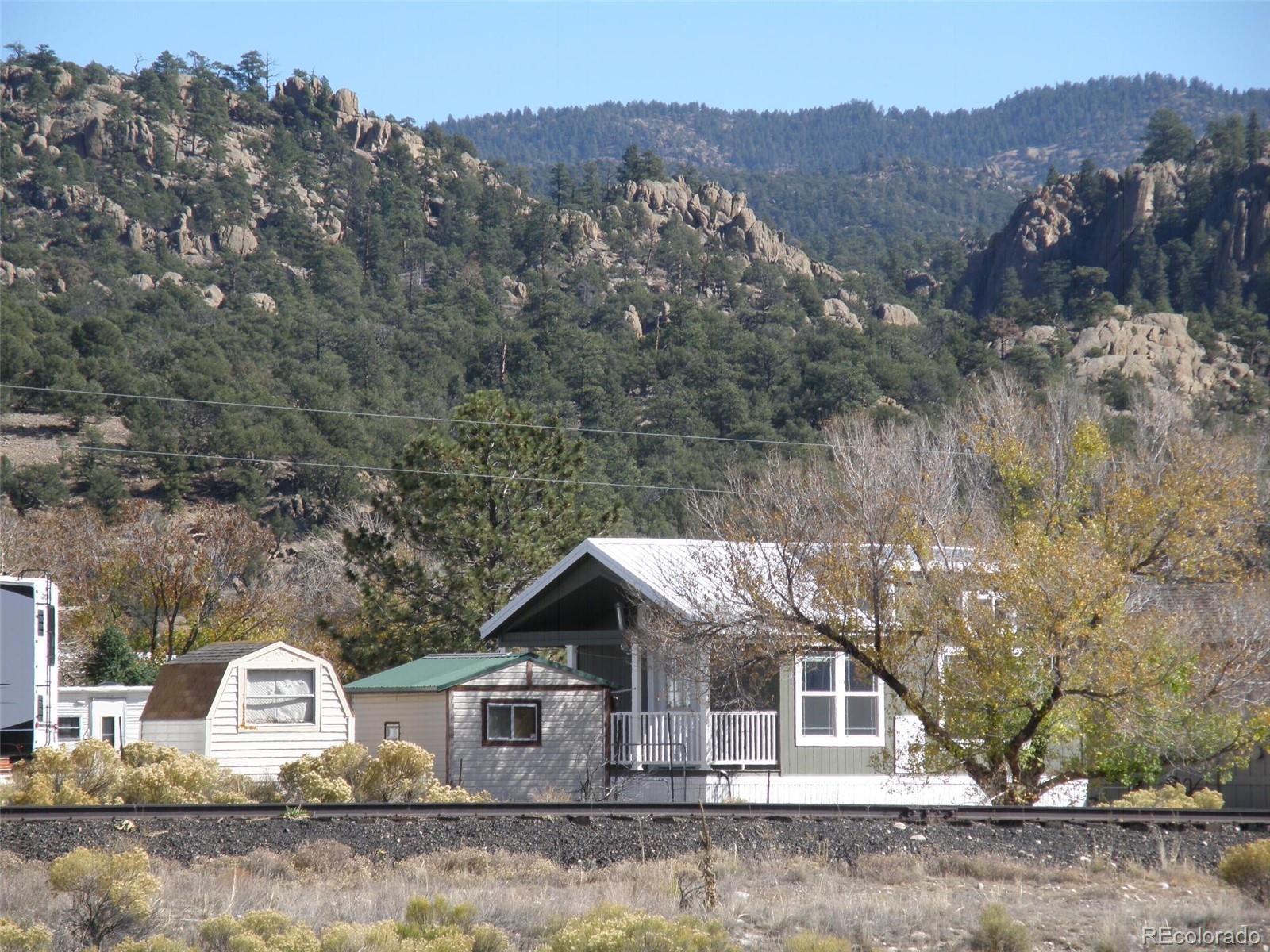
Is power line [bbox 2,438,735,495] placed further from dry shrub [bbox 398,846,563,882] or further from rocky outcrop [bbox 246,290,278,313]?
dry shrub [bbox 398,846,563,882]

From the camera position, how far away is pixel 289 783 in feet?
73.2

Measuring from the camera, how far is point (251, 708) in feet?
97.6

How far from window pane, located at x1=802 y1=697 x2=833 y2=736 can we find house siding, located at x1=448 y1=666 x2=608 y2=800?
3.76 meters

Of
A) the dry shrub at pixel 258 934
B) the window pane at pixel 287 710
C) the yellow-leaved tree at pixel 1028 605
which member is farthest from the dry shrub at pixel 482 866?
the window pane at pixel 287 710

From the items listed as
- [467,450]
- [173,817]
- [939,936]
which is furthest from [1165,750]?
[467,450]

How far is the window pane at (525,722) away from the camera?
1065 inches

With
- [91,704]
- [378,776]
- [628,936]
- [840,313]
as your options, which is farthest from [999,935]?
[840,313]

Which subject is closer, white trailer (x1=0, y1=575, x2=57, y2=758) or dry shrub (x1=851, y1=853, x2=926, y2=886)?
dry shrub (x1=851, y1=853, x2=926, y2=886)

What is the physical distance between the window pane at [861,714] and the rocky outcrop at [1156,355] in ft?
213

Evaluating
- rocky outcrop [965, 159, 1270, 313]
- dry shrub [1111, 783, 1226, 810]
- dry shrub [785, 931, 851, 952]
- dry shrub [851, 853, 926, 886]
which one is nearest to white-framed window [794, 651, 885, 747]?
dry shrub [1111, 783, 1226, 810]

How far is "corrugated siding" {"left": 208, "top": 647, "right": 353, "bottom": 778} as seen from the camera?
29.2 metres

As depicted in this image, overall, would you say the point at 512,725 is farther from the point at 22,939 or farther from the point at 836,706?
the point at 22,939

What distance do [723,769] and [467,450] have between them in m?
18.6

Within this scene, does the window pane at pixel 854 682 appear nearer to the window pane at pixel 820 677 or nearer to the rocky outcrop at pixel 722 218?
the window pane at pixel 820 677
